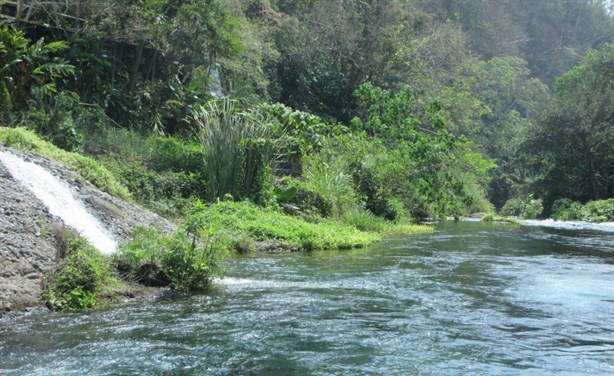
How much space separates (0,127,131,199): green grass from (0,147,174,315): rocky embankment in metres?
0.73

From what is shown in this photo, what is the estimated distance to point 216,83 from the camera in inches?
1074

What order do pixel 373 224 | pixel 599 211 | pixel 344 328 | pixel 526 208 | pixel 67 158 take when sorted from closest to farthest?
pixel 344 328
pixel 67 158
pixel 373 224
pixel 599 211
pixel 526 208

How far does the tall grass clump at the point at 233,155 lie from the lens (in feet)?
62.9

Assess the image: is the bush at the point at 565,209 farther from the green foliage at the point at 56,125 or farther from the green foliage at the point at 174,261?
the green foliage at the point at 174,261

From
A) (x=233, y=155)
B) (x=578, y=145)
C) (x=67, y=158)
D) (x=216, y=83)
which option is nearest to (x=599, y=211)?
(x=578, y=145)

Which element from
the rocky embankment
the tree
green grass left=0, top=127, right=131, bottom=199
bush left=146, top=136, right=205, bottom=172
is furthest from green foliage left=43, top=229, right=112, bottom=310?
the tree

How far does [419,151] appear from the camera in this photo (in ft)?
86.2

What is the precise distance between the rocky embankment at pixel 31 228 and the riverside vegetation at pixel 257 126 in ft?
1.11

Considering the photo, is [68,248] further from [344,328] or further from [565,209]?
[565,209]

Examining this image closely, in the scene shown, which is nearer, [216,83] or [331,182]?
[331,182]

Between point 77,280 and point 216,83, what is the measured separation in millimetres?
18516

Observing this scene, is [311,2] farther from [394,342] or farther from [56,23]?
[394,342]

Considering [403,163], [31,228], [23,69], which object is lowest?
[31,228]

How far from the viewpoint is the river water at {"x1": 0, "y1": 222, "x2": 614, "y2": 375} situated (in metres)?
7.05
